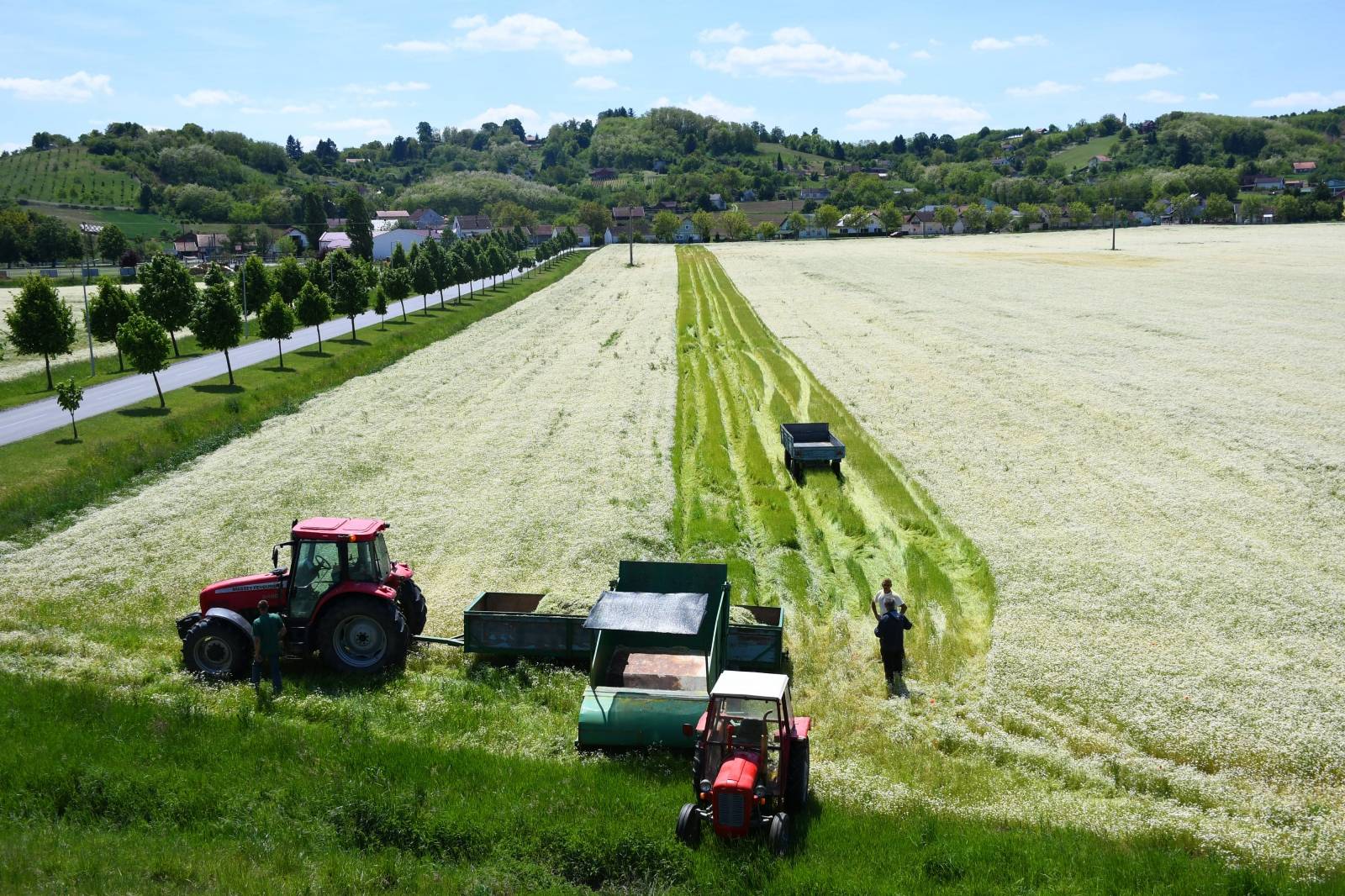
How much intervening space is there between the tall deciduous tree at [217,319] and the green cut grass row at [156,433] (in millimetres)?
1971

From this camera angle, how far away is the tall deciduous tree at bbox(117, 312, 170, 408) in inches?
1725

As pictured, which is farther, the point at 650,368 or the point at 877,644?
the point at 650,368

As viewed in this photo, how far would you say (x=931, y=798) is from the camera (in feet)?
44.0

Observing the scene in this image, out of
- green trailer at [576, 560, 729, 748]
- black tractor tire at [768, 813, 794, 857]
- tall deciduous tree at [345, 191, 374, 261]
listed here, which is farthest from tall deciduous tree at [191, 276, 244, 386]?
tall deciduous tree at [345, 191, 374, 261]

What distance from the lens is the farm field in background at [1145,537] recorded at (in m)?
14.0

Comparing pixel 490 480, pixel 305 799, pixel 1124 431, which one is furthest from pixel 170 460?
pixel 1124 431

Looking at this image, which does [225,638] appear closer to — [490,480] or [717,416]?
[490,480]

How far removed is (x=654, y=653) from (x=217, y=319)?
4116 cm

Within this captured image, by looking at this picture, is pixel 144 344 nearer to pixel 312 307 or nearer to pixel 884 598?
pixel 312 307

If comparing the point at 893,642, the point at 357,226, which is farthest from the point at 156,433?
the point at 357,226

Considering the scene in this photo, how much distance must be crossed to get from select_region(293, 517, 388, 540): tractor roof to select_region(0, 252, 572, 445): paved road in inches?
1034

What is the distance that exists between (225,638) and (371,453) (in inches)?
621

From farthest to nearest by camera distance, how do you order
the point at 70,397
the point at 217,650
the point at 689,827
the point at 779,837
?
the point at 70,397 < the point at 217,650 < the point at 689,827 < the point at 779,837

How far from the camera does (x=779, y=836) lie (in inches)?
464
